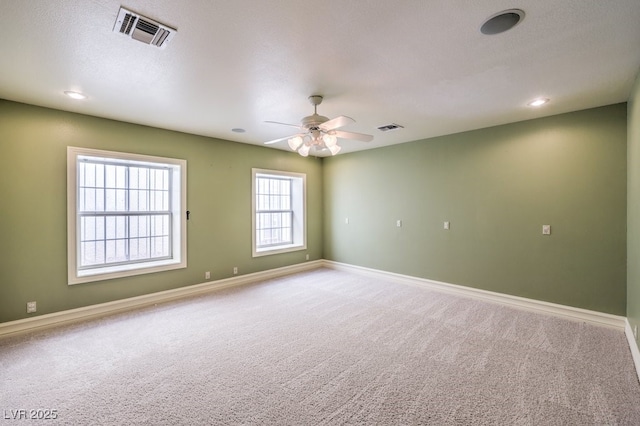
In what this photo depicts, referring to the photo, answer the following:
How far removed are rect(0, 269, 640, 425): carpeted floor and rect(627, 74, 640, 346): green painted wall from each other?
18.1 inches

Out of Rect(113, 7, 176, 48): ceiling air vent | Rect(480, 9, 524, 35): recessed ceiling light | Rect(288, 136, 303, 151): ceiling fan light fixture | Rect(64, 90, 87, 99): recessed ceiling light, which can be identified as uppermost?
Rect(64, 90, 87, 99): recessed ceiling light

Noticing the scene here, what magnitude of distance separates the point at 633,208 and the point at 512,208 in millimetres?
1284

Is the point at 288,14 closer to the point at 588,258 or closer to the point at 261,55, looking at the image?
the point at 261,55

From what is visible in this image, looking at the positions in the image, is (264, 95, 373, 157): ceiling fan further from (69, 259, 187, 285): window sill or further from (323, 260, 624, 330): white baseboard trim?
(323, 260, 624, 330): white baseboard trim

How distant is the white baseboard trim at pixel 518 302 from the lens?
3402 mm

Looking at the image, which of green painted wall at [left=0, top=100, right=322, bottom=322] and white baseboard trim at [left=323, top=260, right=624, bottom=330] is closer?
green painted wall at [left=0, top=100, right=322, bottom=322]

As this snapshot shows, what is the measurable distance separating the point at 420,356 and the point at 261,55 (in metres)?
2.99

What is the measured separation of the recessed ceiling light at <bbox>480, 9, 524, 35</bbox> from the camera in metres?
1.81

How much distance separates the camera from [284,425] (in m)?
1.87

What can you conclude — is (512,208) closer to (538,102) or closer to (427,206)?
(427,206)

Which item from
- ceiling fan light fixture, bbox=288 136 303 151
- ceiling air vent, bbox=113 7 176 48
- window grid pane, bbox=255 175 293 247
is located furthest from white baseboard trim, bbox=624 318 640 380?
window grid pane, bbox=255 175 293 247

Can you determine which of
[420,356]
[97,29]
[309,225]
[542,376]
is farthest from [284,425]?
[309,225]

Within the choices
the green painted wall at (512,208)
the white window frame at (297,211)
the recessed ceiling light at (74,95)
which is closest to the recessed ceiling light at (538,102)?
the green painted wall at (512,208)

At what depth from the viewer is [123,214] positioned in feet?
13.6
